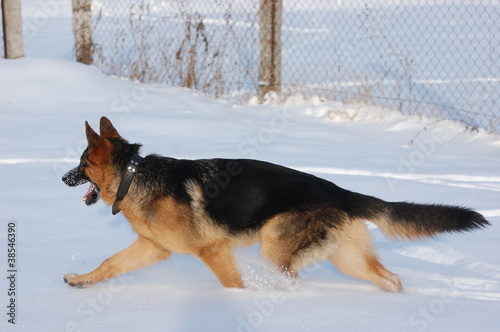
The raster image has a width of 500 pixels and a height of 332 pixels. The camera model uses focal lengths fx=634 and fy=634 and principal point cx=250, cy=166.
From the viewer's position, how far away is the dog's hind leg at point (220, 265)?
3990mm

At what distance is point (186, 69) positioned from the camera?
9.64m

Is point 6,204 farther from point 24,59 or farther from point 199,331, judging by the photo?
point 24,59

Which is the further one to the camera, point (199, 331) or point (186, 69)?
point (186, 69)

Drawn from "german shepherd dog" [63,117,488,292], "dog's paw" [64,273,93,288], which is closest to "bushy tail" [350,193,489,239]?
"german shepherd dog" [63,117,488,292]

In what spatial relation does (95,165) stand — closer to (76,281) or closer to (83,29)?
(76,281)

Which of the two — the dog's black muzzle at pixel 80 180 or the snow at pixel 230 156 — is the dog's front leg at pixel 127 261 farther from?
the dog's black muzzle at pixel 80 180

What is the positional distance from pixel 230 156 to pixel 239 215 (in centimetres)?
290

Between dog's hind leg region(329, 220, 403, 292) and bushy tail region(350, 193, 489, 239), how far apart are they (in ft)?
0.34

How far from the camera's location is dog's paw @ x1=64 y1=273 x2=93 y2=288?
4.03 meters

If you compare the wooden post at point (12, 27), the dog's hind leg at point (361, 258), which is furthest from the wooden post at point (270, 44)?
the dog's hind leg at point (361, 258)

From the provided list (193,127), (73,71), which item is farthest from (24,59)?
(193,127)

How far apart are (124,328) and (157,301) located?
464 mm

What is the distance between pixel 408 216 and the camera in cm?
401

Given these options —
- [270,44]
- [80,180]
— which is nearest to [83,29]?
[270,44]
